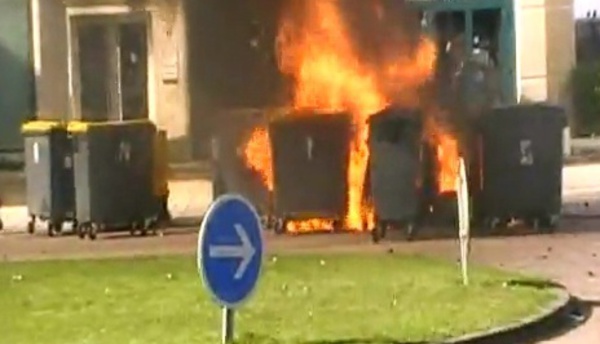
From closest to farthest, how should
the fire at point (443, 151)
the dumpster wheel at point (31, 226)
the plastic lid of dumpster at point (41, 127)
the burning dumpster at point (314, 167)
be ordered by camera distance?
the fire at point (443, 151)
the burning dumpster at point (314, 167)
the plastic lid of dumpster at point (41, 127)
the dumpster wheel at point (31, 226)

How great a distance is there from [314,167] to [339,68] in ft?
7.55

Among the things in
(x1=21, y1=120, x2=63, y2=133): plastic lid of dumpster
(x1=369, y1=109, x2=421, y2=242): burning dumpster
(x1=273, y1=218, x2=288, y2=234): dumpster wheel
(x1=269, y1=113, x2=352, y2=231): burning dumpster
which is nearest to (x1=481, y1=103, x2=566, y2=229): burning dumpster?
(x1=369, y1=109, x2=421, y2=242): burning dumpster

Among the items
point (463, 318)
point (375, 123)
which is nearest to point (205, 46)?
point (375, 123)

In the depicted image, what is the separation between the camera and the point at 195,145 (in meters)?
27.8

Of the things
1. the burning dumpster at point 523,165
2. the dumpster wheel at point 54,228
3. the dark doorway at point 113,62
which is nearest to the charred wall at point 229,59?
the dark doorway at point 113,62

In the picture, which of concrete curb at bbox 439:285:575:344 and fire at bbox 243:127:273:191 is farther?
fire at bbox 243:127:273:191

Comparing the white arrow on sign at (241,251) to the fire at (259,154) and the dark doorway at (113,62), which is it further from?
the dark doorway at (113,62)

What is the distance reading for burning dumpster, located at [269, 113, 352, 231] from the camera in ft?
67.0

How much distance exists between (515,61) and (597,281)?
57.3 ft

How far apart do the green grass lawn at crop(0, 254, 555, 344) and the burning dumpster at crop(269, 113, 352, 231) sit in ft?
9.35

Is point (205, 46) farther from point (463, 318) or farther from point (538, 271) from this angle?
point (463, 318)

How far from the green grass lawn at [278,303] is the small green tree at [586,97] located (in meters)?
17.6

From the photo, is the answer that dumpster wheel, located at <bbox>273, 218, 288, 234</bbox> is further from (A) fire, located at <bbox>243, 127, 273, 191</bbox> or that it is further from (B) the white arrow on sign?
(B) the white arrow on sign

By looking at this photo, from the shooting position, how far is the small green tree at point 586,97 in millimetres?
34625
